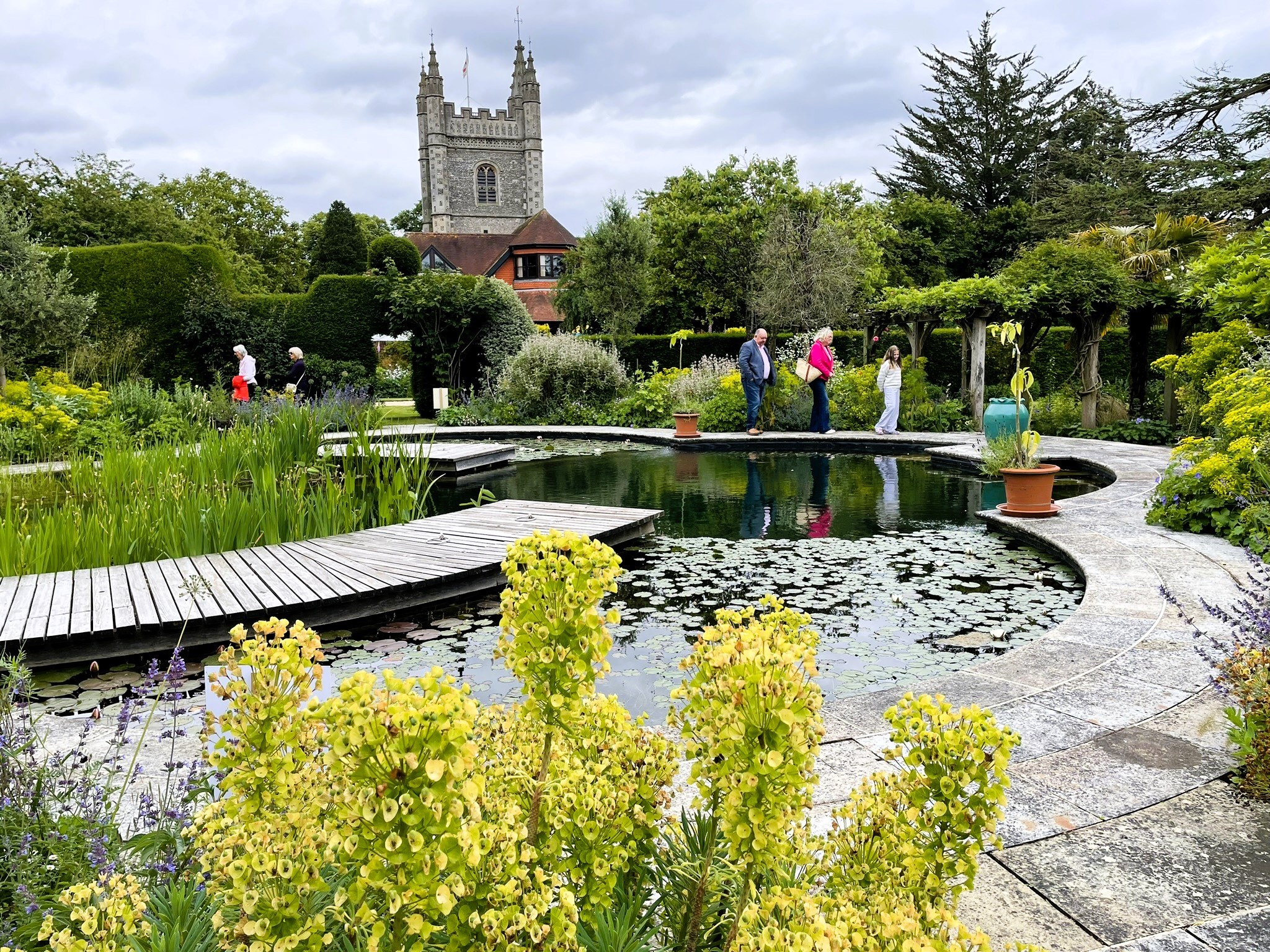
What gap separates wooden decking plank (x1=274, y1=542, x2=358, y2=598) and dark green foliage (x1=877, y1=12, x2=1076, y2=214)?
31000mm

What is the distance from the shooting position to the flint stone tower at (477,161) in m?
56.3

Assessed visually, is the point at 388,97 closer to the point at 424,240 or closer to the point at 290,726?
the point at 424,240

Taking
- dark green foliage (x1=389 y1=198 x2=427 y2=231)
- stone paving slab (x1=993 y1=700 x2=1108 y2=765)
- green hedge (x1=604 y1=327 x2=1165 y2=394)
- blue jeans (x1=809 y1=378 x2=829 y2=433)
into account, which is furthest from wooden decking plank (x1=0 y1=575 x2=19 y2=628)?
dark green foliage (x1=389 y1=198 x2=427 y2=231)

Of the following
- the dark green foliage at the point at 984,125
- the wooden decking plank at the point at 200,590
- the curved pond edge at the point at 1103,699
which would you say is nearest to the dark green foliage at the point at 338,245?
the dark green foliage at the point at 984,125

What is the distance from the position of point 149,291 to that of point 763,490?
546 inches

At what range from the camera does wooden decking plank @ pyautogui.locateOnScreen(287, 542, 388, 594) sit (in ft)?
15.6

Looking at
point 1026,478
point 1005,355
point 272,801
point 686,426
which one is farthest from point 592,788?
point 1005,355

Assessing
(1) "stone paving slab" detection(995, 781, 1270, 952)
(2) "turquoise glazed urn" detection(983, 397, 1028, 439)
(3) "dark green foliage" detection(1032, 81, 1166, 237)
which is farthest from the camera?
(3) "dark green foliage" detection(1032, 81, 1166, 237)

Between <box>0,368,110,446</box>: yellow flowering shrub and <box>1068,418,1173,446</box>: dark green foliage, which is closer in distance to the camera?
<box>0,368,110,446</box>: yellow flowering shrub

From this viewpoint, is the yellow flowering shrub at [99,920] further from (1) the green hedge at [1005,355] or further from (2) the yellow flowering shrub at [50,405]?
(1) the green hedge at [1005,355]

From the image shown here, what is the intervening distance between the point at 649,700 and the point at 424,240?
4537cm

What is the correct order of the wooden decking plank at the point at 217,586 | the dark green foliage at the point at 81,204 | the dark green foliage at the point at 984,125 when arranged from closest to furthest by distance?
the wooden decking plank at the point at 217,586 → the dark green foliage at the point at 81,204 → the dark green foliage at the point at 984,125

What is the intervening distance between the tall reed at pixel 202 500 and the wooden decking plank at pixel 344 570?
1.06 ft

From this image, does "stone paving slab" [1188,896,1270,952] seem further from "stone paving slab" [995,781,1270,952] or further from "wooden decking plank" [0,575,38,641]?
"wooden decking plank" [0,575,38,641]
